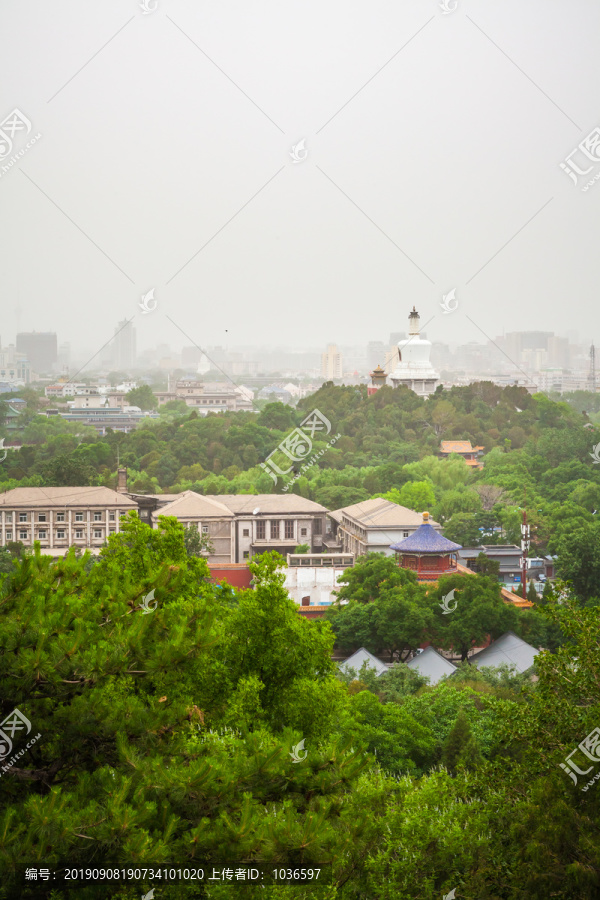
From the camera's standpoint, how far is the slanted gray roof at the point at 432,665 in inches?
356

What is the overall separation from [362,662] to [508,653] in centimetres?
151

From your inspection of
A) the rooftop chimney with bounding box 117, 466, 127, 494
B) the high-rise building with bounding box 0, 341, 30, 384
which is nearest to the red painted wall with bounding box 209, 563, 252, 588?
the rooftop chimney with bounding box 117, 466, 127, 494

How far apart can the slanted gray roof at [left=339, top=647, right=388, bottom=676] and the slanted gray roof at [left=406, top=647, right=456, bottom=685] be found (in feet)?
0.92

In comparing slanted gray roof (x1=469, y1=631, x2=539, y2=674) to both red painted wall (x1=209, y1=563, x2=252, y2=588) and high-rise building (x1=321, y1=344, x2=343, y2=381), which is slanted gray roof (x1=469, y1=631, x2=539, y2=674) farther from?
high-rise building (x1=321, y1=344, x2=343, y2=381)

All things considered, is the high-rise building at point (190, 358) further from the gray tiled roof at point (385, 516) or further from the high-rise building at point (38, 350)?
the gray tiled roof at point (385, 516)

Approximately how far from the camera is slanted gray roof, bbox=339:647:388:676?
30.2ft

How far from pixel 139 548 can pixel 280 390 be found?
46524 millimetres

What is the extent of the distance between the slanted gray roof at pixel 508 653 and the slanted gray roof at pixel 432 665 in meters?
0.45

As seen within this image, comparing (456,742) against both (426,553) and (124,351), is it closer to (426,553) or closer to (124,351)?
(426,553)

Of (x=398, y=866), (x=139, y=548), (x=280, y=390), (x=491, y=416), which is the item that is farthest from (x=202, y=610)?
(x=280, y=390)

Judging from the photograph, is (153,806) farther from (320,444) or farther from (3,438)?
(3,438)

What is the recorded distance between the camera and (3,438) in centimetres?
2694

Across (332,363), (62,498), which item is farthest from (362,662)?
(332,363)

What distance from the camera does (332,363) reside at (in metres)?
57.7
